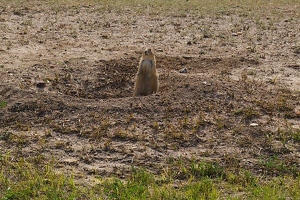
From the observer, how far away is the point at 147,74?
710 cm

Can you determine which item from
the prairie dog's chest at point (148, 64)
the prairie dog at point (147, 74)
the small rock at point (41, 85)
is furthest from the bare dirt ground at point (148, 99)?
the prairie dog's chest at point (148, 64)

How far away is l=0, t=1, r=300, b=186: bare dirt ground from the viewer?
5168mm

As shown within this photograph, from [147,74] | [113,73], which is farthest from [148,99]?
[113,73]

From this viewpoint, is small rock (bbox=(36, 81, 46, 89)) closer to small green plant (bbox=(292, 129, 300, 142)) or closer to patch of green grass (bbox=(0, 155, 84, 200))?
patch of green grass (bbox=(0, 155, 84, 200))

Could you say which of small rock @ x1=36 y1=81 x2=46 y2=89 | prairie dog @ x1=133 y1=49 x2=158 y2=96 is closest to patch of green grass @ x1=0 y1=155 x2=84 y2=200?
small rock @ x1=36 y1=81 x2=46 y2=89

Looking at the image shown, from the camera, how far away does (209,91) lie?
21.8ft

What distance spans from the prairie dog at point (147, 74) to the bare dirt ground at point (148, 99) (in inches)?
14.6

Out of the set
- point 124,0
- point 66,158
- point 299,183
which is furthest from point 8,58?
point 124,0

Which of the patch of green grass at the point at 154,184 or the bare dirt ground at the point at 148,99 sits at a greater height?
the bare dirt ground at the point at 148,99

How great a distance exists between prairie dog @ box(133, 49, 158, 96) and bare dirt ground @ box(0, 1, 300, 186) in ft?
1.22

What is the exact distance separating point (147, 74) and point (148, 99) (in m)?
0.80

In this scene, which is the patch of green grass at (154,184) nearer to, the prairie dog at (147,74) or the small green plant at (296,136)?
the small green plant at (296,136)

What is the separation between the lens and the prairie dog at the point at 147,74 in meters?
7.09

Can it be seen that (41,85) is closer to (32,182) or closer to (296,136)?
(32,182)
